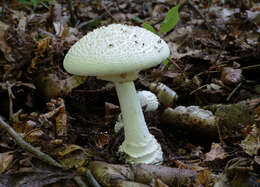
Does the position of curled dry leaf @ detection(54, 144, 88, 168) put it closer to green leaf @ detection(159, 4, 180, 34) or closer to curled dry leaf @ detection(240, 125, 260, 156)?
curled dry leaf @ detection(240, 125, 260, 156)

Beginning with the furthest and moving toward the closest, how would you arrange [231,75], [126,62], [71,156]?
[231,75]
[71,156]
[126,62]

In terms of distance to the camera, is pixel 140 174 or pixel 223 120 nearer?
pixel 140 174

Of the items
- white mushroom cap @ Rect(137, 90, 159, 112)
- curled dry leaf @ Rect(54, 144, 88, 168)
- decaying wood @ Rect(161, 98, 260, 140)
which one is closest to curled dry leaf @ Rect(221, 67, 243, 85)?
decaying wood @ Rect(161, 98, 260, 140)

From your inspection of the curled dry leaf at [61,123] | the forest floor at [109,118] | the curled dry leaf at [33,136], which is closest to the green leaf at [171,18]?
the forest floor at [109,118]

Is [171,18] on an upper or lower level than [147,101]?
upper

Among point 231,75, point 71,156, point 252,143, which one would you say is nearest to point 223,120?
point 252,143

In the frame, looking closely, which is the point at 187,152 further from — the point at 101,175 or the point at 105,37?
the point at 105,37

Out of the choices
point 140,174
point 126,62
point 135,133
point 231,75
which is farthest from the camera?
point 231,75

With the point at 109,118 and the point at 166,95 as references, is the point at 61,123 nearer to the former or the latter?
the point at 109,118
